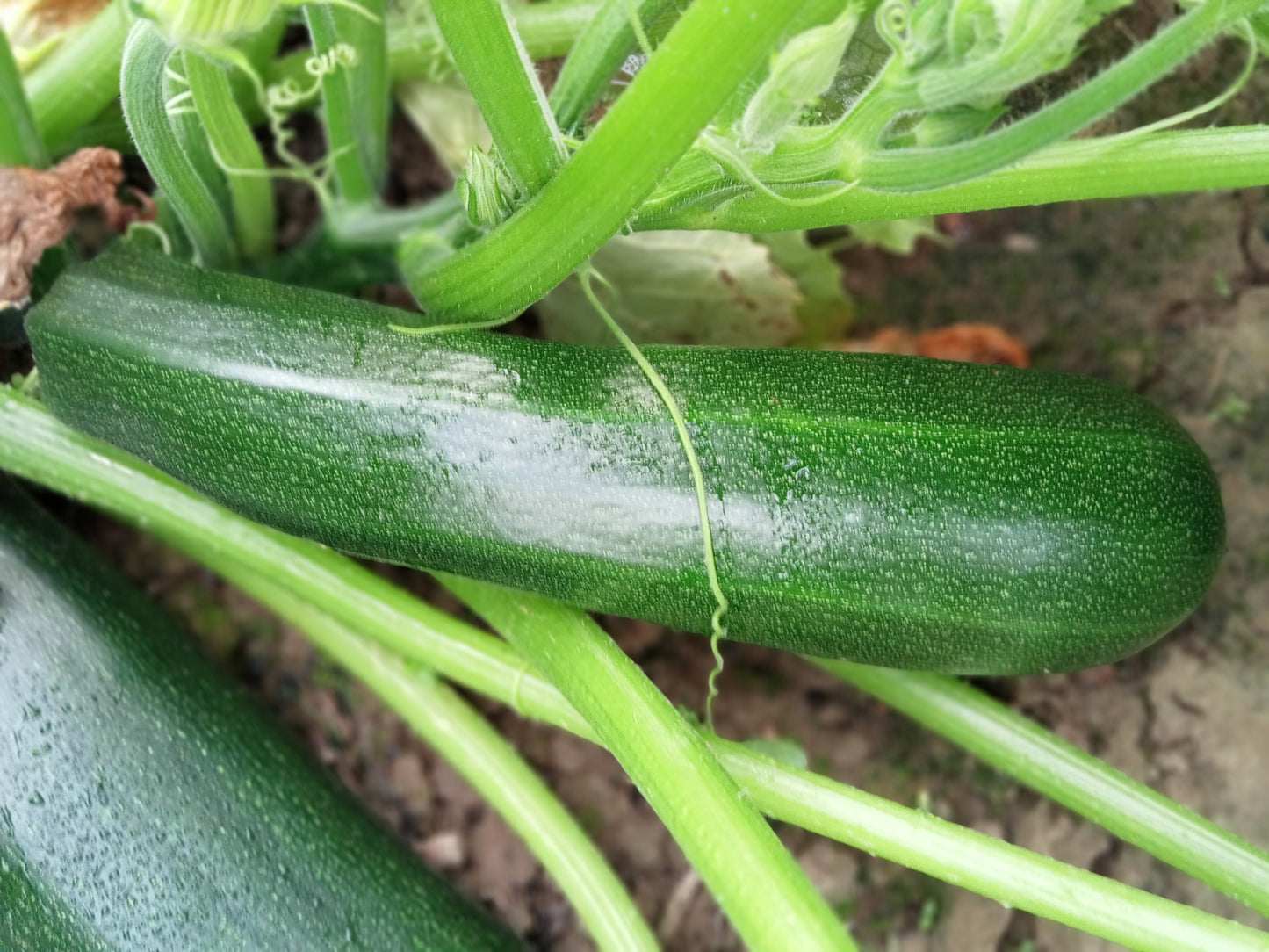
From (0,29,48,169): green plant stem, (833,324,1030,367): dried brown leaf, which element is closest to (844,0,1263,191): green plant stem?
(833,324,1030,367): dried brown leaf

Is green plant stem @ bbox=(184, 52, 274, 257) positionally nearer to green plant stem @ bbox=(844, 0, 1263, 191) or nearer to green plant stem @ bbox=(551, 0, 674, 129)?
green plant stem @ bbox=(551, 0, 674, 129)

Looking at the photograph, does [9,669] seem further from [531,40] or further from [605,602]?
[531,40]

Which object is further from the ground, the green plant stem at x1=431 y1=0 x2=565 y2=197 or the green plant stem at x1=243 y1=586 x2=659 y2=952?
the green plant stem at x1=431 y1=0 x2=565 y2=197

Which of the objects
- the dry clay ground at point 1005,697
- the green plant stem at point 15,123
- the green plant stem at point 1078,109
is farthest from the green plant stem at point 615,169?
the dry clay ground at point 1005,697

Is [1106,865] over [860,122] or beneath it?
beneath

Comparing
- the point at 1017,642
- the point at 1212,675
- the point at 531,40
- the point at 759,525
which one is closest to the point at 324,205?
the point at 531,40

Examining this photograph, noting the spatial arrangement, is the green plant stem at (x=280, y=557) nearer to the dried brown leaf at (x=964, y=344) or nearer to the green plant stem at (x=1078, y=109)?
the dried brown leaf at (x=964, y=344)
